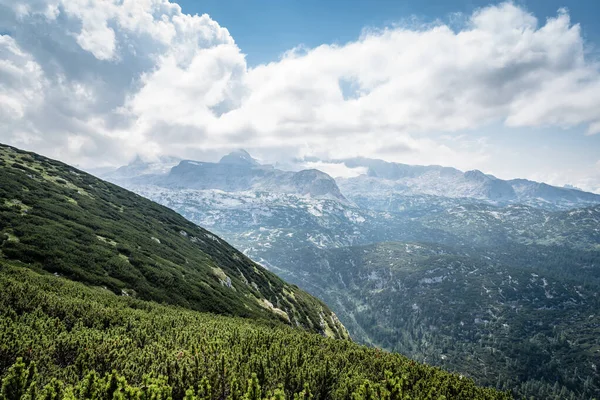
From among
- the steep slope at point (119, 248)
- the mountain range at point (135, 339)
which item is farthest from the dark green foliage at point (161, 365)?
the steep slope at point (119, 248)

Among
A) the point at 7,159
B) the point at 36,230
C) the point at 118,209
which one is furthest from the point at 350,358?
the point at 7,159

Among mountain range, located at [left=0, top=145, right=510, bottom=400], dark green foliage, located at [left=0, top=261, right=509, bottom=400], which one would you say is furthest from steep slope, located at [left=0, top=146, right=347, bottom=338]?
dark green foliage, located at [left=0, top=261, right=509, bottom=400]

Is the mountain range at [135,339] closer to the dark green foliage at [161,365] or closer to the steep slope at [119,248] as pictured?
the dark green foliage at [161,365]

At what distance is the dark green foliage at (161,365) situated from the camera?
10.9 m

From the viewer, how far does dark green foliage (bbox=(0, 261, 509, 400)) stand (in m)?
10.9

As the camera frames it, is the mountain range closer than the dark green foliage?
No

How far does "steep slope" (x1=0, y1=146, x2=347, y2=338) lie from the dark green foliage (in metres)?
26.1

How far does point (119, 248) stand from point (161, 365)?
55.7m

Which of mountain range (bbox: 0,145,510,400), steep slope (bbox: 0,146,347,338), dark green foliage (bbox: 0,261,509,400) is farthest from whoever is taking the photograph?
steep slope (bbox: 0,146,347,338)

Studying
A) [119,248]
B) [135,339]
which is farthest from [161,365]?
[119,248]

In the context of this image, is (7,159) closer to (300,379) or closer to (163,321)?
(163,321)

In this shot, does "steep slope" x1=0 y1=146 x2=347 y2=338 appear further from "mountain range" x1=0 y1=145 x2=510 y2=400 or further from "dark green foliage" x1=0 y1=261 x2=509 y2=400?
"dark green foliage" x1=0 y1=261 x2=509 y2=400

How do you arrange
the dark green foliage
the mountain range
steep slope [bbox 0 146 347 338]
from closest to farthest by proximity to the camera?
the dark green foliage < the mountain range < steep slope [bbox 0 146 347 338]

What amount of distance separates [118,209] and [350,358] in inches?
3861
